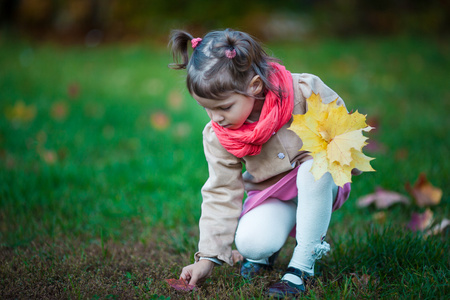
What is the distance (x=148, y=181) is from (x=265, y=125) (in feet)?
4.72

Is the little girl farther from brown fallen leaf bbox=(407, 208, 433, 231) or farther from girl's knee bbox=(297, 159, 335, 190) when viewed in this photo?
brown fallen leaf bbox=(407, 208, 433, 231)

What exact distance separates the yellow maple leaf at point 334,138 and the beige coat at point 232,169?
0.64ft

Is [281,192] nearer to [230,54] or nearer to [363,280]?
[363,280]

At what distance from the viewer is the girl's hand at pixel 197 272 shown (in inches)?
63.7

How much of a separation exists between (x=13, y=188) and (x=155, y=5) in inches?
228

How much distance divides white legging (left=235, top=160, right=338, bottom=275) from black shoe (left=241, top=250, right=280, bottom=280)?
0.08 m

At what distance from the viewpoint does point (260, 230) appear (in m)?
1.68

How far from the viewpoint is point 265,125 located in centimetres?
156

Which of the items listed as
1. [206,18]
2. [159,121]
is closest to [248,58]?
[159,121]

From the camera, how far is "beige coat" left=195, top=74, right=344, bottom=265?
1.68 m

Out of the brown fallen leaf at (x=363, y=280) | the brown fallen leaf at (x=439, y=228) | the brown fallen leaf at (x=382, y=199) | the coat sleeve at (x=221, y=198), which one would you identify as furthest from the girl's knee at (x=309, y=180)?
the brown fallen leaf at (x=382, y=199)

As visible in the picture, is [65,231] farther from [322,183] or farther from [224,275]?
[322,183]

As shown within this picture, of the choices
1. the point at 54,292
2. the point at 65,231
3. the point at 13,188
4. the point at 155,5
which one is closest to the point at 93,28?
the point at 155,5

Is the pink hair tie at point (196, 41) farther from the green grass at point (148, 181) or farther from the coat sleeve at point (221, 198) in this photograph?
the green grass at point (148, 181)
